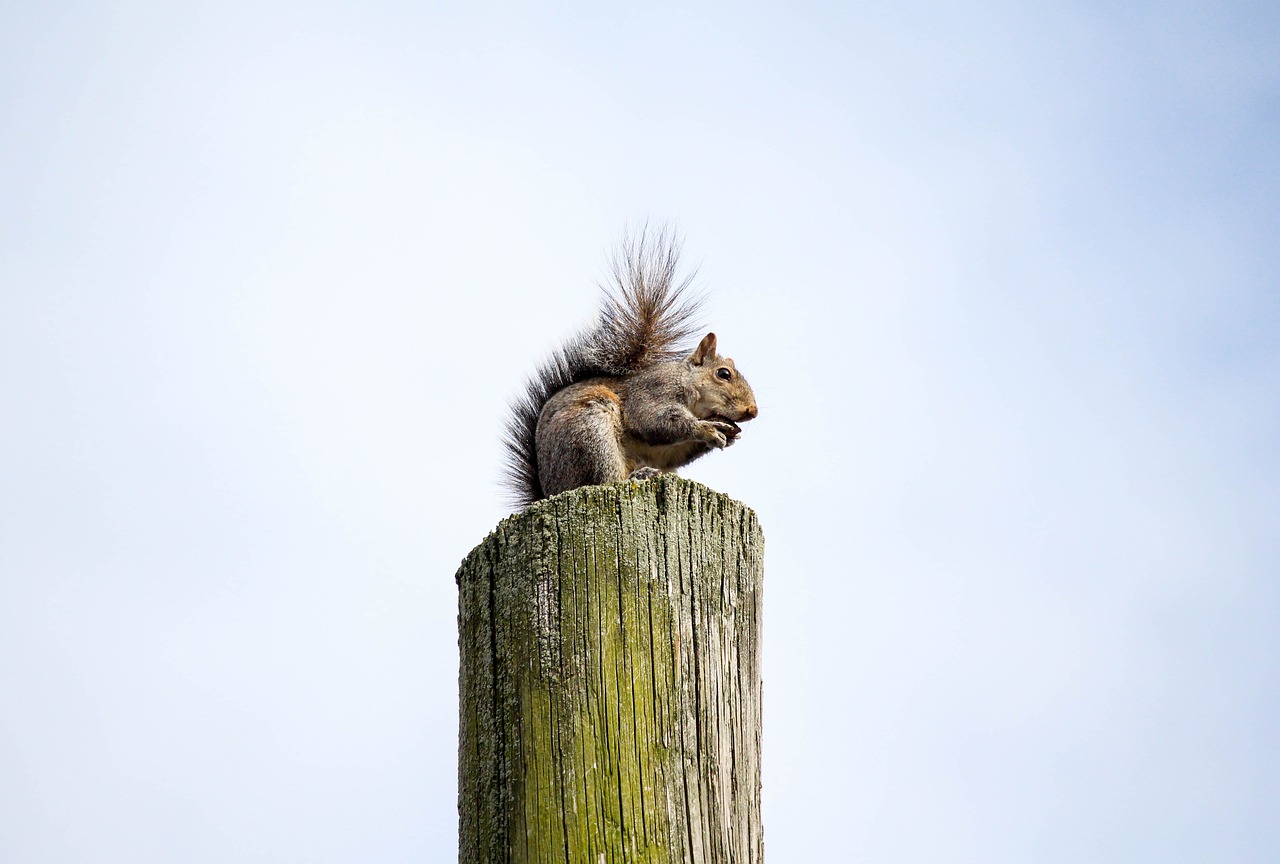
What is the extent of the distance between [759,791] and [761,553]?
0.45 metres

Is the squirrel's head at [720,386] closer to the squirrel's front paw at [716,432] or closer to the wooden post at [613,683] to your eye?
the squirrel's front paw at [716,432]

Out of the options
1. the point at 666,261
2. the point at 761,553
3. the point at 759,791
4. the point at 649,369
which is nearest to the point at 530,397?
the point at 649,369

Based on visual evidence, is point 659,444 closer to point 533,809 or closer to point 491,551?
point 491,551

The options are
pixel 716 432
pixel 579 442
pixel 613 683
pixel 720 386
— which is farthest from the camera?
pixel 720 386

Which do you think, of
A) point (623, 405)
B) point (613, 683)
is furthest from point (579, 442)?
point (613, 683)

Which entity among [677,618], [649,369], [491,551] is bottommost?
[677,618]

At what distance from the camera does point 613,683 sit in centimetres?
205

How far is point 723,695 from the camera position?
213 centimetres

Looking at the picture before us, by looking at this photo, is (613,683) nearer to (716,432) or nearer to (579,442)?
(579,442)

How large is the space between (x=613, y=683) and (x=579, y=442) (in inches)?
81.0

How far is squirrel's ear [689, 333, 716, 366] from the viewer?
4.62m

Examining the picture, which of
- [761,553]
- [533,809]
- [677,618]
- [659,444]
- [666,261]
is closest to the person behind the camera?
[533,809]

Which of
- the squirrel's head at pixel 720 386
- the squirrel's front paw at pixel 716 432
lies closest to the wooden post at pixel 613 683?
the squirrel's front paw at pixel 716 432

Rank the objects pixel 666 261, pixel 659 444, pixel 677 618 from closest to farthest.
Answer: pixel 677 618, pixel 659 444, pixel 666 261
